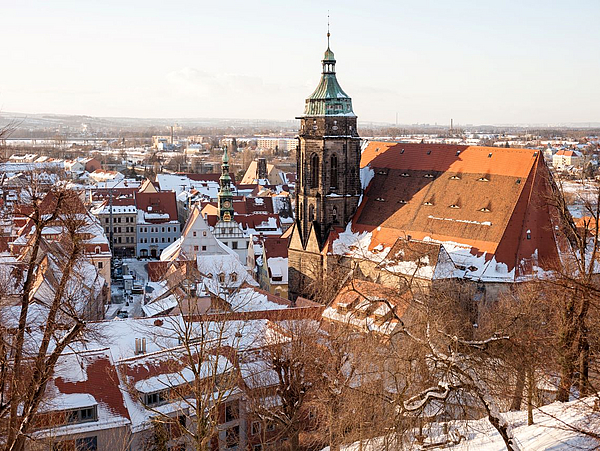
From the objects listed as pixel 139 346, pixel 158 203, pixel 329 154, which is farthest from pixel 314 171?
pixel 158 203

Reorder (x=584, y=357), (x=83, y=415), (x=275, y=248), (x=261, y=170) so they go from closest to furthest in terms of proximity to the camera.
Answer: (x=584, y=357) < (x=83, y=415) < (x=275, y=248) < (x=261, y=170)

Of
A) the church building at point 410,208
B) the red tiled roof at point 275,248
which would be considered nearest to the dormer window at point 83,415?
the church building at point 410,208

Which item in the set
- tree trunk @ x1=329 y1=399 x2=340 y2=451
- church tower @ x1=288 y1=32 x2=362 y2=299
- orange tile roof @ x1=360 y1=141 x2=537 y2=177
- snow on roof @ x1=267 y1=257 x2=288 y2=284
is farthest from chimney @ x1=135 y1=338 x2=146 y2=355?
snow on roof @ x1=267 y1=257 x2=288 y2=284

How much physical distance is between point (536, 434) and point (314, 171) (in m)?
32.2

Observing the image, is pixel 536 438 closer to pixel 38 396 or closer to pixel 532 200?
pixel 38 396

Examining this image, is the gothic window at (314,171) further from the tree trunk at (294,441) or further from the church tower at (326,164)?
the tree trunk at (294,441)

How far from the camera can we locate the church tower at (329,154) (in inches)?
1900

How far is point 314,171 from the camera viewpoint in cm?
4947

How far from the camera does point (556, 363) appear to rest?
22094 millimetres

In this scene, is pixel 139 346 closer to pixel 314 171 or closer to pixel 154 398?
pixel 154 398

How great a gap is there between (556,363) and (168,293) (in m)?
28.5

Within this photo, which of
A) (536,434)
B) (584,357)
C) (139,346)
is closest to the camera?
(536,434)

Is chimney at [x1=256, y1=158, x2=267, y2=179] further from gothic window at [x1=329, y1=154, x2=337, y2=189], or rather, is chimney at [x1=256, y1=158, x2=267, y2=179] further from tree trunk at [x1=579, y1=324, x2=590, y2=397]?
tree trunk at [x1=579, y1=324, x2=590, y2=397]

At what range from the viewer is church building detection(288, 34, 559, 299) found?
129ft
